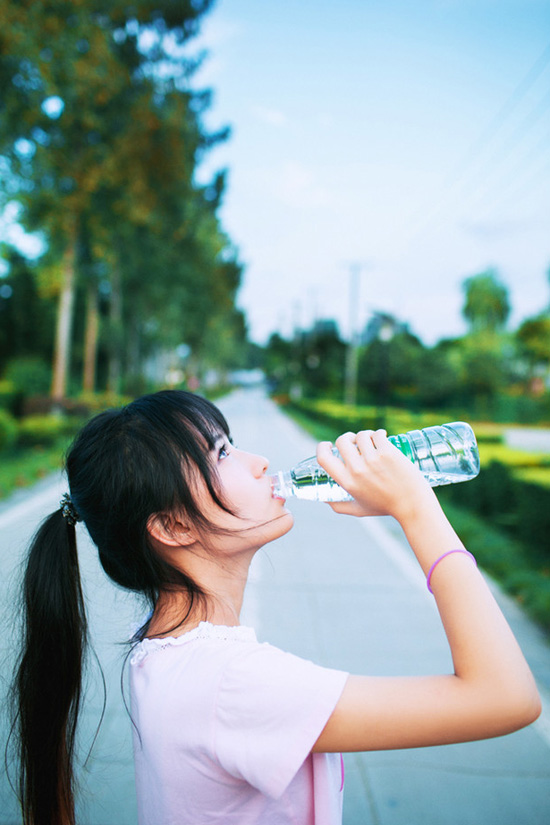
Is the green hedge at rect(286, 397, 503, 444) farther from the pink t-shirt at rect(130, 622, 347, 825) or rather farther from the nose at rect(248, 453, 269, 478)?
the pink t-shirt at rect(130, 622, 347, 825)

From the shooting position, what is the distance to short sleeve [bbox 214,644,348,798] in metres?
0.90

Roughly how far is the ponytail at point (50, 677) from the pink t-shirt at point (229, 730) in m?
0.25

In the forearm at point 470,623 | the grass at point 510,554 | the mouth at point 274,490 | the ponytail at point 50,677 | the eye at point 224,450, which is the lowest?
the grass at point 510,554

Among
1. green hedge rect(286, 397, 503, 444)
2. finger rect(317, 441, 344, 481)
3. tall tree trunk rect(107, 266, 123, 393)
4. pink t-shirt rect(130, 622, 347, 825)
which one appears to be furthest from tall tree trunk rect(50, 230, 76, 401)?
pink t-shirt rect(130, 622, 347, 825)

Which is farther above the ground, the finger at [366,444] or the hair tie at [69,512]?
the finger at [366,444]

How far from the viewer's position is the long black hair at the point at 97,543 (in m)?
1.21

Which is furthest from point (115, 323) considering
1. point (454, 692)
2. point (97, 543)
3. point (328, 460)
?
point (454, 692)

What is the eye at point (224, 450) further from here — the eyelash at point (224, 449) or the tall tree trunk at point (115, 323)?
the tall tree trunk at point (115, 323)

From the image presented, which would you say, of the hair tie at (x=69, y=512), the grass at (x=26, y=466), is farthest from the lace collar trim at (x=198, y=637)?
the grass at (x=26, y=466)

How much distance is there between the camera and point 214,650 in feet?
3.41

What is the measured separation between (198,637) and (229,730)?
0.69 feet

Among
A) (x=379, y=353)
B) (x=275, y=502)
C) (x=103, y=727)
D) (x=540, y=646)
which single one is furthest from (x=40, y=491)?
(x=379, y=353)

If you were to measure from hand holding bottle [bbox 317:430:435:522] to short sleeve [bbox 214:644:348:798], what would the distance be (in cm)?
32

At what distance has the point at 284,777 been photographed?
899 mm
